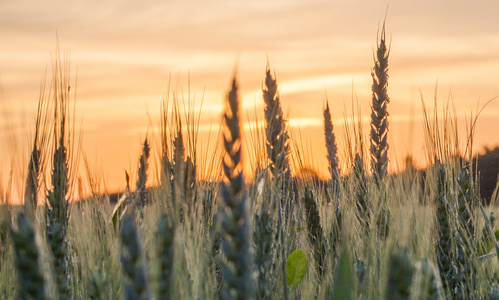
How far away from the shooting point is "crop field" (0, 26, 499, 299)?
3.20 feet

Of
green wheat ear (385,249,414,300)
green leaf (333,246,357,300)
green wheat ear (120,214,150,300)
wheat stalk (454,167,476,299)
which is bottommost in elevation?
wheat stalk (454,167,476,299)

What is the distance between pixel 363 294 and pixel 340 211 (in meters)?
0.96

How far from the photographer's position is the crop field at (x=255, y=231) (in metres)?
0.98

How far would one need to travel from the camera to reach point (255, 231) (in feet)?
5.04

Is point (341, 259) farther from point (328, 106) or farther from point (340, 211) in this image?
point (328, 106)

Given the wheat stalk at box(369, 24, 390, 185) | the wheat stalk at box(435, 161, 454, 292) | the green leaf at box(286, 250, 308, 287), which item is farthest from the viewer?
the wheat stalk at box(369, 24, 390, 185)

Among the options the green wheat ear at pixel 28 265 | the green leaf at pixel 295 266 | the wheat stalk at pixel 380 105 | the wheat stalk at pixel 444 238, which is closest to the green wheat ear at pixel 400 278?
the green wheat ear at pixel 28 265

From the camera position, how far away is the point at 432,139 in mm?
2662

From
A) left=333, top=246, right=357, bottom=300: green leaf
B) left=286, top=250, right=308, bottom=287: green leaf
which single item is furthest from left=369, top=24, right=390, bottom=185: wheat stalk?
left=333, top=246, right=357, bottom=300: green leaf

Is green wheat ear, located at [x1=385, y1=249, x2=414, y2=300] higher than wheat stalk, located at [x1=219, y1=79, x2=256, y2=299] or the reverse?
the reverse

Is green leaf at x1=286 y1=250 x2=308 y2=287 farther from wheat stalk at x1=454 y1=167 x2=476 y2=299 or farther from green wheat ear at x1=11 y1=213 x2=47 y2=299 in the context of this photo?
green wheat ear at x1=11 y1=213 x2=47 y2=299

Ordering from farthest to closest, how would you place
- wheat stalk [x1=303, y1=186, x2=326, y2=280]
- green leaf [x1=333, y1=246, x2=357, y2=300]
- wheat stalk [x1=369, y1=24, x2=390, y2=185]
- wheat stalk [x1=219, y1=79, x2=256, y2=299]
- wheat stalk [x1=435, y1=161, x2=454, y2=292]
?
wheat stalk [x1=369, y1=24, x2=390, y2=185] < wheat stalk [x1=303, y1=186, x2=326, y2=280] < wheat stalk [x1=435, y1=161, x2=454, y2=292] < green leaf [x1=333, y1=246, x2=357, y2=300] < wheat stalk [x1=219, y1=79, x2=256, y2=299]

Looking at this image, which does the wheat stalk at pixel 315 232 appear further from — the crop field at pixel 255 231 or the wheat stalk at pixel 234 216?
the wheat stalk at pixel 234 216

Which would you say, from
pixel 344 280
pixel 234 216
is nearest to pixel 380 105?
pixel 344 280
